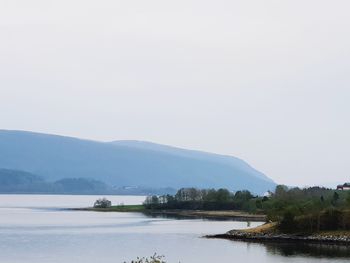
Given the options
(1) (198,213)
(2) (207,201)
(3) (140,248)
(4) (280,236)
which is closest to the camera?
(3) (140,248)

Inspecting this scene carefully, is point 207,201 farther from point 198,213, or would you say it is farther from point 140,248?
point 140,248

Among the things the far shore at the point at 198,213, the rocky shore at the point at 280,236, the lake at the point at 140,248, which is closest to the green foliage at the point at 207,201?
the far shore at the point at 198,213

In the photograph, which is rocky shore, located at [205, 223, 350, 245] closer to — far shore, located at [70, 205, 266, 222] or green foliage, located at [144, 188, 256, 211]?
far shore, located at [70, 205, 266, 222]

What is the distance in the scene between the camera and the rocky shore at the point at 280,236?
67.0 m

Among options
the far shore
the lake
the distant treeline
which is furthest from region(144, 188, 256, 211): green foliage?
the lake

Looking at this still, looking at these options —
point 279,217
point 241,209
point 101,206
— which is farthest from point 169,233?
point 101,206

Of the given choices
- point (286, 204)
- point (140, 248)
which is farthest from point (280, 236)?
point (140, 248)

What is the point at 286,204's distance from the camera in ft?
263

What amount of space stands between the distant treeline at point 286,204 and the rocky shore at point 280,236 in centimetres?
172

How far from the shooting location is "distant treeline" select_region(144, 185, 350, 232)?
7231 centimetres

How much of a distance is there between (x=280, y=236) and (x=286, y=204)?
375 inches

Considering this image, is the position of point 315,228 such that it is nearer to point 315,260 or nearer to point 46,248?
point 315,260

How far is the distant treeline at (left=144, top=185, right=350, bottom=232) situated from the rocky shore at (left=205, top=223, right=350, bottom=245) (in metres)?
1.72

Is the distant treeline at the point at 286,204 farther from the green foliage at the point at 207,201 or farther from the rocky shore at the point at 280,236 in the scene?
the rocky shore at the point at 280,236
